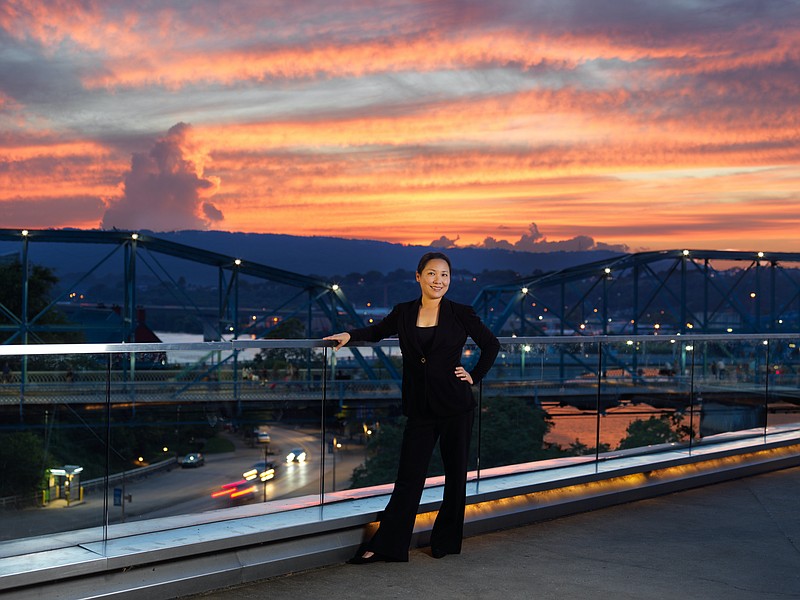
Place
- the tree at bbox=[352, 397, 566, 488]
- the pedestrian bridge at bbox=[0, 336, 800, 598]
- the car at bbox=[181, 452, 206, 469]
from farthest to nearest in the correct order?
the tree at bbox=[352, 397, 566, 488] → the car at bbox=[181, 452, 206, 469] → the pedestrian bridge at bbox=[0, 336, 800, 598]

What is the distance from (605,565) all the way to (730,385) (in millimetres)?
3299

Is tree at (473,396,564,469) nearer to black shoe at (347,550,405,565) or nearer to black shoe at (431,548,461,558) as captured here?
black shoe at (431,548,461,558)

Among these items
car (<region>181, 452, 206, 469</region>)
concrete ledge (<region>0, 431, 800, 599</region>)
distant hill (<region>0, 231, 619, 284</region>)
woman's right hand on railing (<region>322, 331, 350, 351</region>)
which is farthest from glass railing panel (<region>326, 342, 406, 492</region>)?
distant hill (<region>0, 231, 619, 284</region>)

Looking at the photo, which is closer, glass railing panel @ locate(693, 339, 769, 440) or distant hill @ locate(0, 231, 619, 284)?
glass railing panel @ locate(693, 339, 769, 440)

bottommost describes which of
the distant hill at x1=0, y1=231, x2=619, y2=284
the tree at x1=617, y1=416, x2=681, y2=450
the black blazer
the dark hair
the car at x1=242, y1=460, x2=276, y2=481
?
the tree at x1=617, y1=416, x2=681, y2=450

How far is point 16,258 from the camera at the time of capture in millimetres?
55062

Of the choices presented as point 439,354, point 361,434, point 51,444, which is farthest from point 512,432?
point 51,444

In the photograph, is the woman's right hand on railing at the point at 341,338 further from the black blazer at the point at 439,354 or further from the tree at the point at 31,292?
the tree at the point at 31,292

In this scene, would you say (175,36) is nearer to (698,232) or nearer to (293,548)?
(293,548)

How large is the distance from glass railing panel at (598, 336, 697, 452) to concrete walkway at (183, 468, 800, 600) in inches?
23.8

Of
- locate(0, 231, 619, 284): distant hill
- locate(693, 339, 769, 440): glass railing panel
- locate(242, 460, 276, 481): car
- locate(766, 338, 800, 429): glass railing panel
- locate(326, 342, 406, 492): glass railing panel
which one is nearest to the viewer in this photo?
locate(242, 460, 276, 481): car

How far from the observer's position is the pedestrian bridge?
3768 mm

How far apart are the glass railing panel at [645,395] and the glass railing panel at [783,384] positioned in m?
1.24

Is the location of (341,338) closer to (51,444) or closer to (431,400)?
(431,400)
